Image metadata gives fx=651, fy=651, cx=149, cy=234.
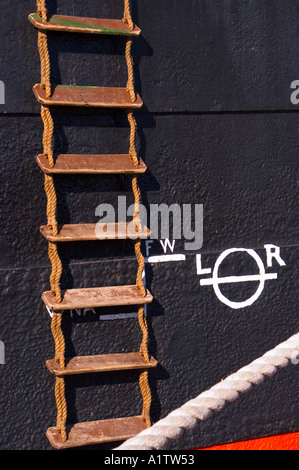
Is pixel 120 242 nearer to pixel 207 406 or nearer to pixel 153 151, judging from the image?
pixel 153 151

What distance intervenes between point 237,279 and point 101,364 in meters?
0.76

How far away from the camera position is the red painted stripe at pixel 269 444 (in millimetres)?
2992

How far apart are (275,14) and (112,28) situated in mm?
839

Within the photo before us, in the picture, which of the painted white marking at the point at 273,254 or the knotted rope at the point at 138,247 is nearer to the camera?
the knotted rope at the point at 138,247

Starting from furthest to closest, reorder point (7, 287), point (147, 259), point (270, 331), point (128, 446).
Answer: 1. point (270, 331)
2. point (147, 259)
3. point (7, 287)
4. point (128, 446)

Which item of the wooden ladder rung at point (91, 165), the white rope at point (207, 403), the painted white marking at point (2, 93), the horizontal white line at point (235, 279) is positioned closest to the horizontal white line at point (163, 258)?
the horizontal white line at point (235, 279)

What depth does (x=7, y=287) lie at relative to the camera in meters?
2.68

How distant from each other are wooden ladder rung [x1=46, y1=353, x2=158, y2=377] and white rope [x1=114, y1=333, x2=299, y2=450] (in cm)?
55

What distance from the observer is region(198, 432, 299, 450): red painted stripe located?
2992mm

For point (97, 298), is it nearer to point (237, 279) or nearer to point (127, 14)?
point (237, 279)

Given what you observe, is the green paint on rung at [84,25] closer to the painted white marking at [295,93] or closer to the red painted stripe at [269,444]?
the painted white marking at [295,93]

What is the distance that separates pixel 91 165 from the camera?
2.66 meters

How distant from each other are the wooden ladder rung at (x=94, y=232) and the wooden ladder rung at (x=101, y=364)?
501 millimetres
